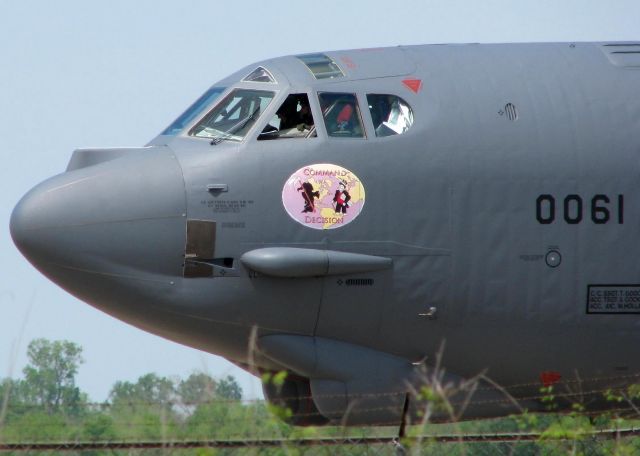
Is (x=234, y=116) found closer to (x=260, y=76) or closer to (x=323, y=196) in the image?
(x=260, y=76)

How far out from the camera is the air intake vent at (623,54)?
40.6 feet

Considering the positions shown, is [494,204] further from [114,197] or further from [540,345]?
[114,197]

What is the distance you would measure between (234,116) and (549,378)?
3746 millimetres

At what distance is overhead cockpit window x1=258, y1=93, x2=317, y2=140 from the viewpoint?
11.5 meters

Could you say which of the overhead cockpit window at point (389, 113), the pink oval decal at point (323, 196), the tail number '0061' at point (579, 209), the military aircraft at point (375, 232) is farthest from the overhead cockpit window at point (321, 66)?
the tail number '0061' at point (579, 209)

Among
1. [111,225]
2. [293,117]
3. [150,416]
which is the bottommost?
[150,416]

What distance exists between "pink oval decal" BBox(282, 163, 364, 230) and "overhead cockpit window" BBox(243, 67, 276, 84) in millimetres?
1109

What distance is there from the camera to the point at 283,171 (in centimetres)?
1119

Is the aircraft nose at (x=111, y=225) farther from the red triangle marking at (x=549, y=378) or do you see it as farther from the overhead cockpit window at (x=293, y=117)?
the red triangle marking at (x=549, y=378)

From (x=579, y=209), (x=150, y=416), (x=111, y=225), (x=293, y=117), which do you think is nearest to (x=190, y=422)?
(x=150, y=416)

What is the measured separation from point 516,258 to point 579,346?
1033mm

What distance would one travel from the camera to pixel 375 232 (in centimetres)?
1124

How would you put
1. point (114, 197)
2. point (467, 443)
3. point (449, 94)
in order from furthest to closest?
1. point (467, 443)
2. point (449, 94)
3. point (114, 197)

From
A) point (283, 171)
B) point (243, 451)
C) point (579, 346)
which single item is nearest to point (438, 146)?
point (283, 171)
